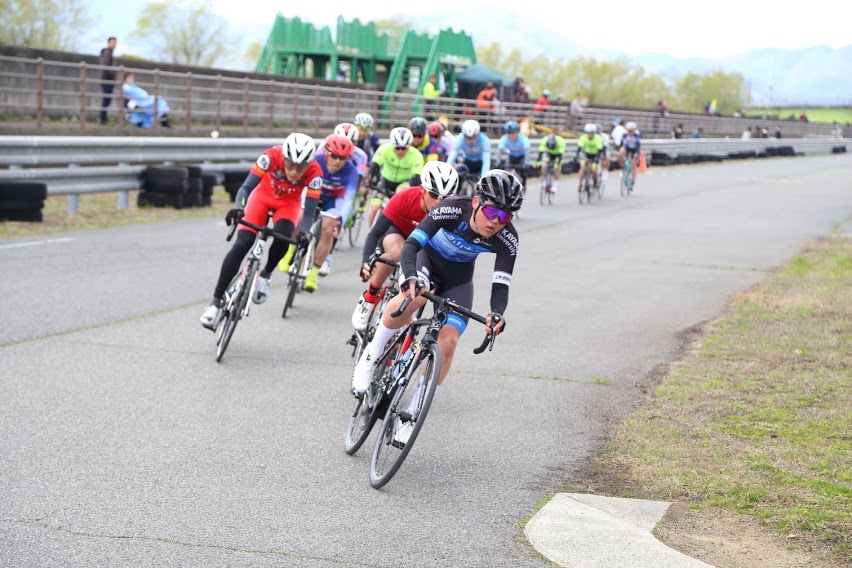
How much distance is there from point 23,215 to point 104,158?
2.26 m

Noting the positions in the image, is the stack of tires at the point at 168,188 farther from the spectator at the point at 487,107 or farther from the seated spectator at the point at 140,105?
the spectator at the point at 487,107

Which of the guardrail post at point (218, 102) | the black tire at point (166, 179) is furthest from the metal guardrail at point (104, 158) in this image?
the guardrail post at point (218, 102)

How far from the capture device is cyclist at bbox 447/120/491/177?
19953mm

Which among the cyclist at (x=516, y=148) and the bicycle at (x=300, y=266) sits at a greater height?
the cyclist at (x=516, y=148)

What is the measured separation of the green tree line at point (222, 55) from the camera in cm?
5475

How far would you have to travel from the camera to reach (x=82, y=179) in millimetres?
18734

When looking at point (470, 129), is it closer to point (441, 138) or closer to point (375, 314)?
point (441, 138)

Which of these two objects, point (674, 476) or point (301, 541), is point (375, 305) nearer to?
point (674, 476)

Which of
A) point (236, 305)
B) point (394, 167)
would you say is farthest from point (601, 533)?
point (394, 167)

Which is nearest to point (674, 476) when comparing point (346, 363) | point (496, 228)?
point (496, 228)

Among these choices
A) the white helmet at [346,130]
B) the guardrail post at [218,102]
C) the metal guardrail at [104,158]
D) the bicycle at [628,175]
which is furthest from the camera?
the bicycle at [628,175]

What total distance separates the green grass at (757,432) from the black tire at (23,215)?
10.2m

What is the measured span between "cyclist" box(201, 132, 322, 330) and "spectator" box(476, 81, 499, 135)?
30676 millimetres

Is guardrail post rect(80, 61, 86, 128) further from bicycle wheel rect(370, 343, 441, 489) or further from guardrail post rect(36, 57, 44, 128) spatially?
bicycle wheel rect(370, 343, 441, 489)
